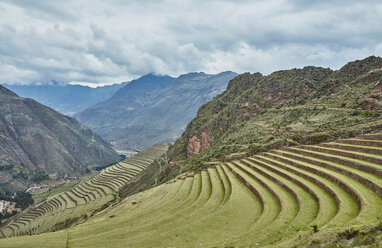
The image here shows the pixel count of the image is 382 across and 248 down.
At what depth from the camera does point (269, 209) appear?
20.8m

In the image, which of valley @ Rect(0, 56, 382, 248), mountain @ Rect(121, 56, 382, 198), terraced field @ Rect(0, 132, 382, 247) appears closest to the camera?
valley @ Rect(0, 56, 382, 248)

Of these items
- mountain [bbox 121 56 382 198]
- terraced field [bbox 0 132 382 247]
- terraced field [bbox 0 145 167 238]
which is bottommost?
terraced field [bbox 0 145 167 238]

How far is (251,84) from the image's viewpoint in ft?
312

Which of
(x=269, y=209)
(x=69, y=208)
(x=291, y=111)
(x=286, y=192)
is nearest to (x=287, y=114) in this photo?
(x=291, y=111)

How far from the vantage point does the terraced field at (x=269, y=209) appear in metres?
15.8

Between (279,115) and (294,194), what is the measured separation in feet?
137

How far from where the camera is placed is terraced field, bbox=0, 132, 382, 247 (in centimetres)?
1579

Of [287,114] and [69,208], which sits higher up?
[287,114]

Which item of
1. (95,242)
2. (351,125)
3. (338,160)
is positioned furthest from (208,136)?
(95,242)

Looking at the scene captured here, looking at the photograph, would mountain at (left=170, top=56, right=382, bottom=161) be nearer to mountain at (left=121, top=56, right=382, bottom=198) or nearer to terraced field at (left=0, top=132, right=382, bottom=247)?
mountain at (left=121, top=56, right=382, bottom=198)

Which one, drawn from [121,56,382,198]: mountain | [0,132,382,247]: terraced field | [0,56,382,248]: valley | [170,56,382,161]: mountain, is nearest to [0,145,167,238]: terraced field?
[121,56,382,198]: mountain

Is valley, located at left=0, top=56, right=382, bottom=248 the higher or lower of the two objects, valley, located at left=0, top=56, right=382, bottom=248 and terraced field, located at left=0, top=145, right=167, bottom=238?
the higher

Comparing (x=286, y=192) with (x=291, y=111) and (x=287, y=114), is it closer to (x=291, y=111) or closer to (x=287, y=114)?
(x=287, y=114)

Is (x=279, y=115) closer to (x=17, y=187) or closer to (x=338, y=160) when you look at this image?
(x=338, y=160)
